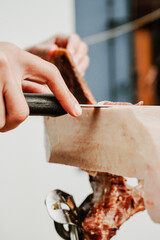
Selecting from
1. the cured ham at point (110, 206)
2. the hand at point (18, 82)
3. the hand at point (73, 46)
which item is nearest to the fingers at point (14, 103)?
the hand at point (18, 82)

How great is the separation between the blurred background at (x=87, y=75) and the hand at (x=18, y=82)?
40 centimetres

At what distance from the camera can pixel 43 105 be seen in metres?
0.64

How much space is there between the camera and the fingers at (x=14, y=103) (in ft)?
1.87

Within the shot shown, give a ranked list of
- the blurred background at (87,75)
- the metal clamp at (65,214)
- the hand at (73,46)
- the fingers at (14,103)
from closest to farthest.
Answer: the fingers at (14,103)
the metal clamp at (65,214)
the blurred background at (87,75)
the hand at (73,46)

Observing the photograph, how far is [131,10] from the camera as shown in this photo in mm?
3238

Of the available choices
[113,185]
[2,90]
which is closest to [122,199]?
[113,185]

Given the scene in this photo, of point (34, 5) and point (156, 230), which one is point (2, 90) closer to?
point (156, 230)

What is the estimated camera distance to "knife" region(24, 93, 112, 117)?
631 mm

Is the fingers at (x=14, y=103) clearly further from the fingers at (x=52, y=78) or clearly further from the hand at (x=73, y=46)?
the hand at (x=73, y=46)

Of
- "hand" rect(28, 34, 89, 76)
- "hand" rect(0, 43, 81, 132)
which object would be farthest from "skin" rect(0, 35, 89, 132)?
"hand" rect(28, 34, 89, 76)

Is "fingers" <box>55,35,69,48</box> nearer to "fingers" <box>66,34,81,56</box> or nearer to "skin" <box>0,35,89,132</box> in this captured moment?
"fingers" <box>66,34,81,56</box>

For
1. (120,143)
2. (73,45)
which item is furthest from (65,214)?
(73,45)

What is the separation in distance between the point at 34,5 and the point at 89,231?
1506 mm

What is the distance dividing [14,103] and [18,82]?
5 cm
